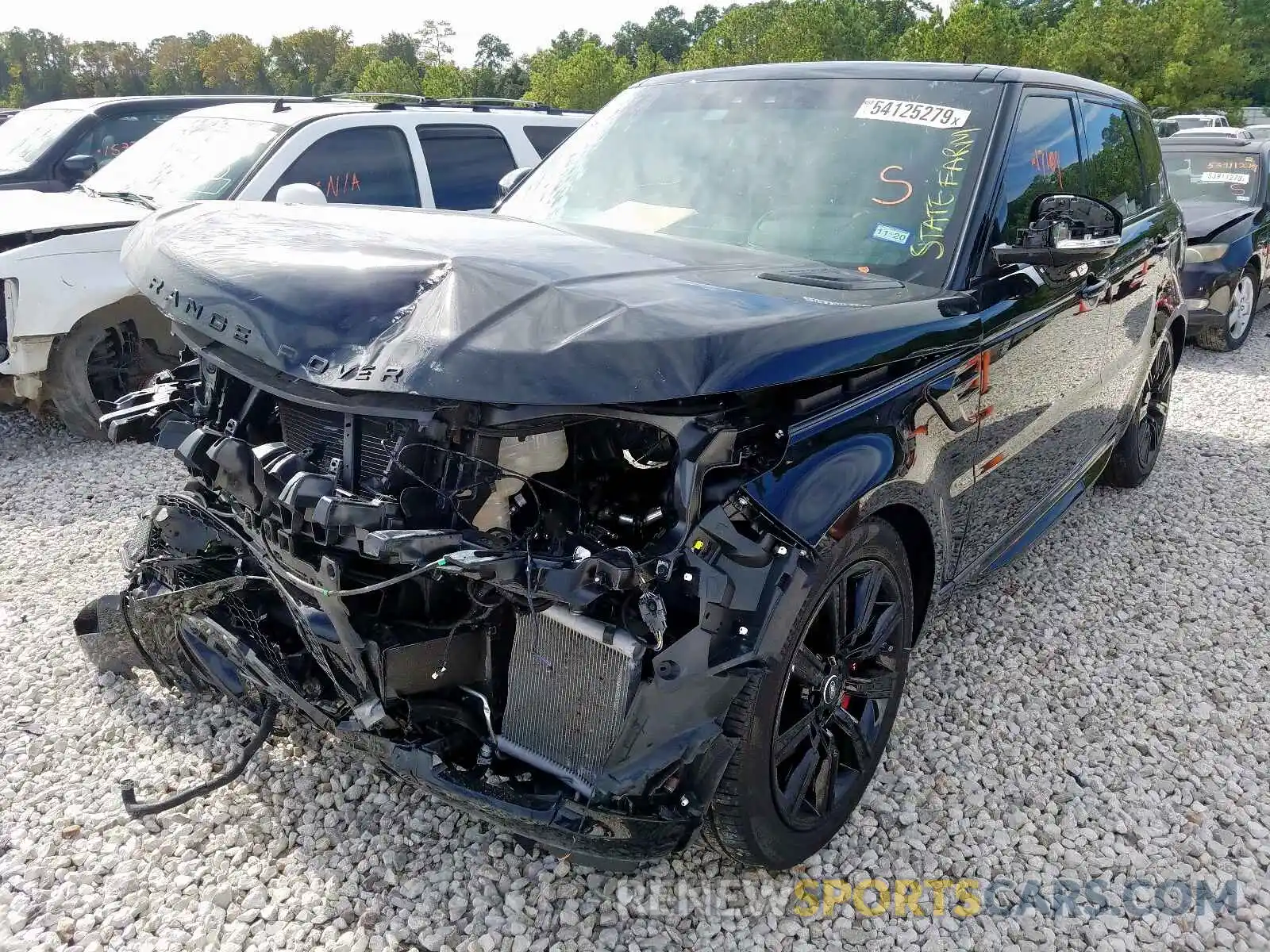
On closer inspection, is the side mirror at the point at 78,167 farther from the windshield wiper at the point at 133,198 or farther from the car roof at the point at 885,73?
the car roof at the point at 885,73

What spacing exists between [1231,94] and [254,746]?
5471 centimetres

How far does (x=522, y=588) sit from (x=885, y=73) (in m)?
2.34

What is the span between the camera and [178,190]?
20.5 ft

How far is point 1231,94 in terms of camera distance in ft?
148

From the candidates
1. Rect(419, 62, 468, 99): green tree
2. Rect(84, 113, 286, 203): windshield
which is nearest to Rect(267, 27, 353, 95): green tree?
Rect(419, 62, 468, 99): green tree

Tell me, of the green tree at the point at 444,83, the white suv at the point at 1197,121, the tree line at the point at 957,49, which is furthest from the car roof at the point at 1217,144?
the green tree at the point at 444,83

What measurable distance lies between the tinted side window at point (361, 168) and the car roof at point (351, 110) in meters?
0.20

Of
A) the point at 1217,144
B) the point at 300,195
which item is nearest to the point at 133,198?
the point at 300,195

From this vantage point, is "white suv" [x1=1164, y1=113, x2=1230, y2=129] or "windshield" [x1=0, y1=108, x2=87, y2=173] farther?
"white suv" [x1=1164, y1=113, x2=1230, y2=129]

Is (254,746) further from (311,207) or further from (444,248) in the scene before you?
(311,207)

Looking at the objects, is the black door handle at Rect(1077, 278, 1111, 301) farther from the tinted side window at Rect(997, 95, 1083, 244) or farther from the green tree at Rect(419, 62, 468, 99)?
the green tree at Rect(419, 62, 468, 99)

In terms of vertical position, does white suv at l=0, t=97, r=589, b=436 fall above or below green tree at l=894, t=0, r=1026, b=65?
below

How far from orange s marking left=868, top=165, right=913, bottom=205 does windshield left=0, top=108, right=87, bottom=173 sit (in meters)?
Result: 7.70

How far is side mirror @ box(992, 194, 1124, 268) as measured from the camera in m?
2.83
